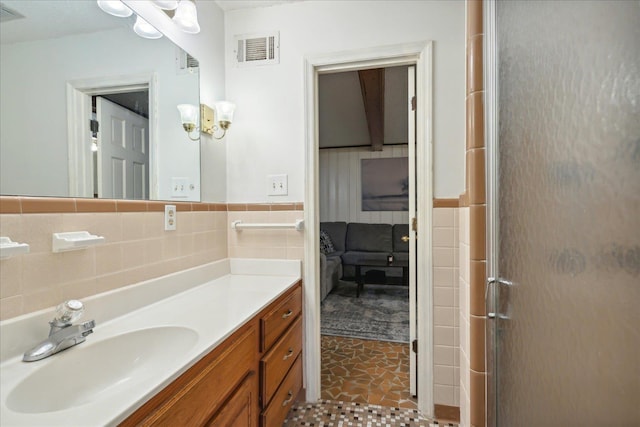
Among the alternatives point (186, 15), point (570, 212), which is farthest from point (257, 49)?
point (570, 212)

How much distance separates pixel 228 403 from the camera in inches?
36.4

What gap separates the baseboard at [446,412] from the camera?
1.56 meters

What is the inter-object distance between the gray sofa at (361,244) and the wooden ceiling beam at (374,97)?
4.88 ft

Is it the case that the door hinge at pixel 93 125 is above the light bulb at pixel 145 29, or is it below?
below

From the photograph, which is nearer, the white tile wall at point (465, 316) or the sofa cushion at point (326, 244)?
the white tile wall at point (465, 316)

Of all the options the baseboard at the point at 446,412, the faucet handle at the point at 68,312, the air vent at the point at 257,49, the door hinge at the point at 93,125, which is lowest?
the baseboard at the point at 446,412

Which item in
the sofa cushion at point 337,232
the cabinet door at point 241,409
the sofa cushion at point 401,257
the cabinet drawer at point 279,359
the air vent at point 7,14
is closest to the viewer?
the air vent at point 7,14

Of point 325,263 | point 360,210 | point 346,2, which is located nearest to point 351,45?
point 346,2

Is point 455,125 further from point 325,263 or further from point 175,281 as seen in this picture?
point 325,263

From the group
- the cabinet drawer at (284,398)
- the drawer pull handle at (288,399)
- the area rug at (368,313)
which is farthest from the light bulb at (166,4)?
the area rug at (368,313)

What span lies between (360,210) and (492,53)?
14.0ft

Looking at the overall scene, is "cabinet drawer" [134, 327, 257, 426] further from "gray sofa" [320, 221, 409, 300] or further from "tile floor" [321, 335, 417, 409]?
"gray sofa" [320, 221, 409, 300]

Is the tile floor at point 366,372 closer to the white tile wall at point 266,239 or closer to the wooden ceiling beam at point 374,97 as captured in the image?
the white tile wall at point 266,239

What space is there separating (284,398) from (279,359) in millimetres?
236
